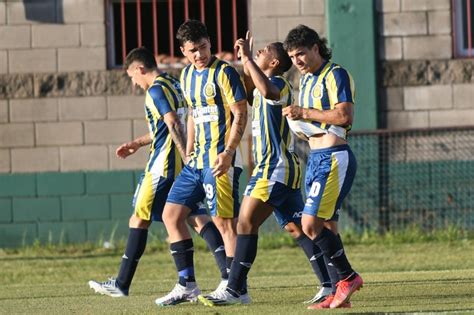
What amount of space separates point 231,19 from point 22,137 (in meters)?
3.09

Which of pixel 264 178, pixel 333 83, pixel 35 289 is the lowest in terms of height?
pixel 35 289

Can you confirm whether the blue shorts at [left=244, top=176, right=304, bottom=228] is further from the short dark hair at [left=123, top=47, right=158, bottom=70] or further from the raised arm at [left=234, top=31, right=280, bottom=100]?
the short dark hair at [left=123, top=47, right=158, bottom=70]

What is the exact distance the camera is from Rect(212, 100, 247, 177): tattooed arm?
9523 mm

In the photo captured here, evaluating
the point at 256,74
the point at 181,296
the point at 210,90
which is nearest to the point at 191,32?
the point at 210,90

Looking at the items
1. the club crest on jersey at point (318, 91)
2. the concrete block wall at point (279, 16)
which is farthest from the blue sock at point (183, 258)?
the concrete block wall at point (279, 16)

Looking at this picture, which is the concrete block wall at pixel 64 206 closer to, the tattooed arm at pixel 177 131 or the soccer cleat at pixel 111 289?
the soccer cleat at pixel 111 289

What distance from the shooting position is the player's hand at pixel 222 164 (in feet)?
31.2

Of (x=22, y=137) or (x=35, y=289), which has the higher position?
(x=22, y=137)

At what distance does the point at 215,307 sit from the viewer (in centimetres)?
945

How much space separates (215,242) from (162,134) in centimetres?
99

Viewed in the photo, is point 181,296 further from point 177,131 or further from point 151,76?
point 151,76

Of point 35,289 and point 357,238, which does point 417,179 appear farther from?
point 35,289

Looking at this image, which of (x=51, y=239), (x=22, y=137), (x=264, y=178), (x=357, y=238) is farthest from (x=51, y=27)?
(x=264, y=178)

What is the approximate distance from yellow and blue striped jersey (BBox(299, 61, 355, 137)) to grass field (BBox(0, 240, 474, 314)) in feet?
4.80
